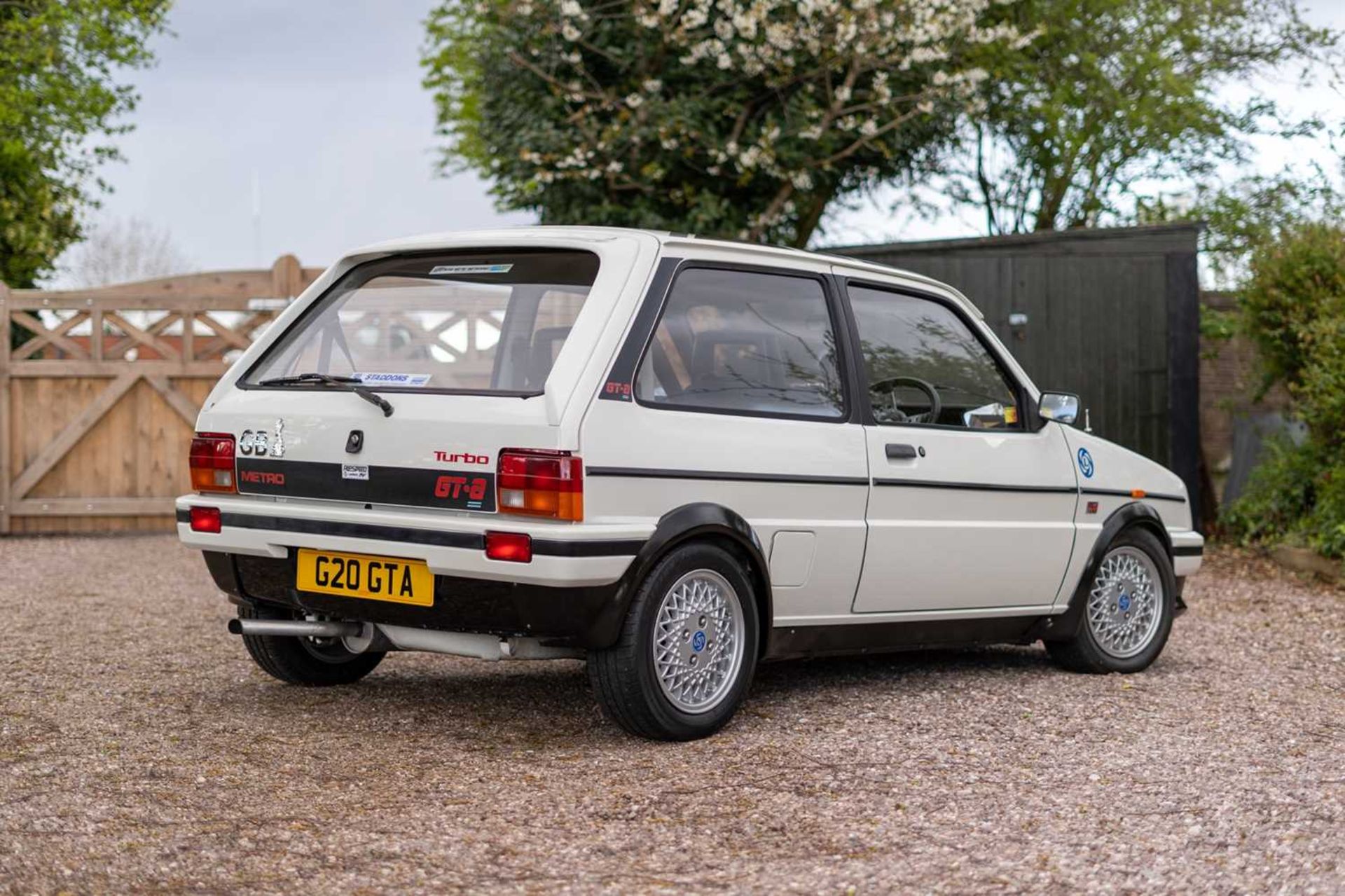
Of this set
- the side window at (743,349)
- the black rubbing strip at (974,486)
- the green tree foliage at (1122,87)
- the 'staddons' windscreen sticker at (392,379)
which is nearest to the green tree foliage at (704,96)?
the green tree foliage at (1122,87)

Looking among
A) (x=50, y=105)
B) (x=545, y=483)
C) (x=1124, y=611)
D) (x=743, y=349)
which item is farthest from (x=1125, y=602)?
(x=50, y=105)

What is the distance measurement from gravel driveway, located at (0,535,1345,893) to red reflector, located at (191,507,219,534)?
0.69m

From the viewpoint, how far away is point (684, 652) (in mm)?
5086

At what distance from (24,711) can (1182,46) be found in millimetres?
19087

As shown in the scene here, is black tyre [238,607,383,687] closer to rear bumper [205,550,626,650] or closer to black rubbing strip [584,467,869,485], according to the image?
rear bumper [205,550,626,650]

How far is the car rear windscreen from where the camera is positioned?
5.05 meters

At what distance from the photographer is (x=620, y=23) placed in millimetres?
17203

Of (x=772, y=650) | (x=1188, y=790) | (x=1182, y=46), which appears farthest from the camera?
(x=1182, y=46)

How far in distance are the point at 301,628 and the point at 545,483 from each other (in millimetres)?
1241

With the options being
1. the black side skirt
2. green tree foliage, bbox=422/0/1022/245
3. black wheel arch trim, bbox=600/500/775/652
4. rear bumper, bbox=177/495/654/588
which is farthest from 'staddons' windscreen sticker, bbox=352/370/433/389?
green tree foliage, bbox=422/0/1022/245

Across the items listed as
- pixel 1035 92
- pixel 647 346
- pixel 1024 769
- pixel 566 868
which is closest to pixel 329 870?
pixel 566 868

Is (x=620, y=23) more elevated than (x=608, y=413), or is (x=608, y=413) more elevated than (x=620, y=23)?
(x=620, y=23)

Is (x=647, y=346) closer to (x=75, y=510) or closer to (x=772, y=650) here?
(x=772, y=650)

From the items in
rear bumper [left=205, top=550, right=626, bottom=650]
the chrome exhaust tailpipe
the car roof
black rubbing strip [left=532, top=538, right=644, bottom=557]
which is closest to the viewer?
black rubbing strip [left=532, top=538, right=644, bottom=557]
